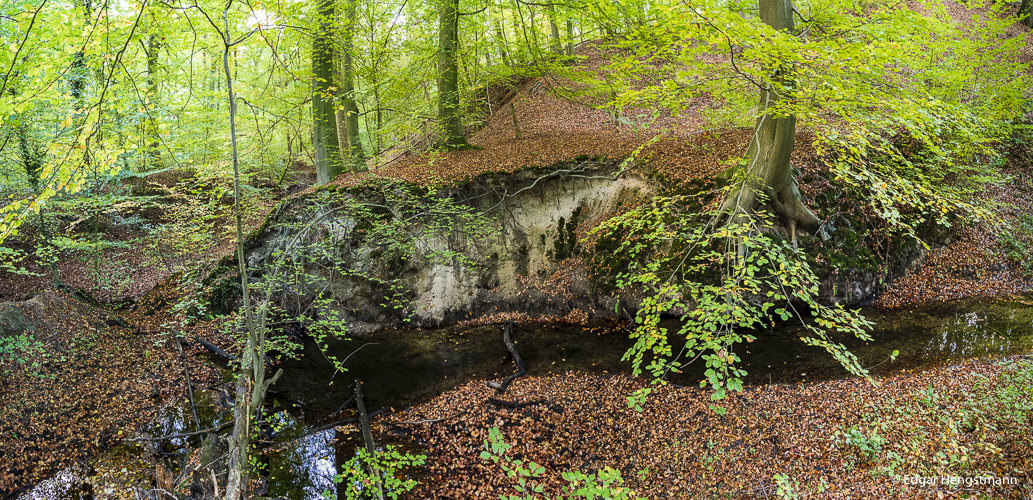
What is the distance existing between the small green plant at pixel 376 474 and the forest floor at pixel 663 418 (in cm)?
44

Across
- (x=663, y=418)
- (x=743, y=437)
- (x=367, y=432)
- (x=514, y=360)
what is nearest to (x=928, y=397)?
(x=743, y=437)

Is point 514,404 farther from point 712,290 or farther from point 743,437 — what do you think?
point 712,290

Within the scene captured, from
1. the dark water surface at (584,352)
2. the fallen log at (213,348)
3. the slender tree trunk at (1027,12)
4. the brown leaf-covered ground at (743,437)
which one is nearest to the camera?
the brown leaf-covered ground at (743,437)

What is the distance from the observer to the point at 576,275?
35.7ft

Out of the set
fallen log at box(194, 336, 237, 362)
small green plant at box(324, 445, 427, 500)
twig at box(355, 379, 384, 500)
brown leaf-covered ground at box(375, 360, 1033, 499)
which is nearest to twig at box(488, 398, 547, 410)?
brown leaf-covered ground at box(375, 360, 1033, 499)

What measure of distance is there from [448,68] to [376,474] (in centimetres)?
1017

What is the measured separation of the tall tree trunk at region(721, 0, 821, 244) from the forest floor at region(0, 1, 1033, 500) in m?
1.40

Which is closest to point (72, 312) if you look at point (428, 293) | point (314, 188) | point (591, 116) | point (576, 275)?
point (314, 188)

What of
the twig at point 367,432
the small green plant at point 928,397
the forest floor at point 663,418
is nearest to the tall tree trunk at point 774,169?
the forest floor at point 663,418

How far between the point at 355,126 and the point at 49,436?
10151mm

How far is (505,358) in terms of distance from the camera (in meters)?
9.34

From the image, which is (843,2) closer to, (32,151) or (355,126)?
(355,126)

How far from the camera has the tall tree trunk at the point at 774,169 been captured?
657 centimetres

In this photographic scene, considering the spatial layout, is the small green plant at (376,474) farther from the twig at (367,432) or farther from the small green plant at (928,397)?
the small green plant at (928,397)
